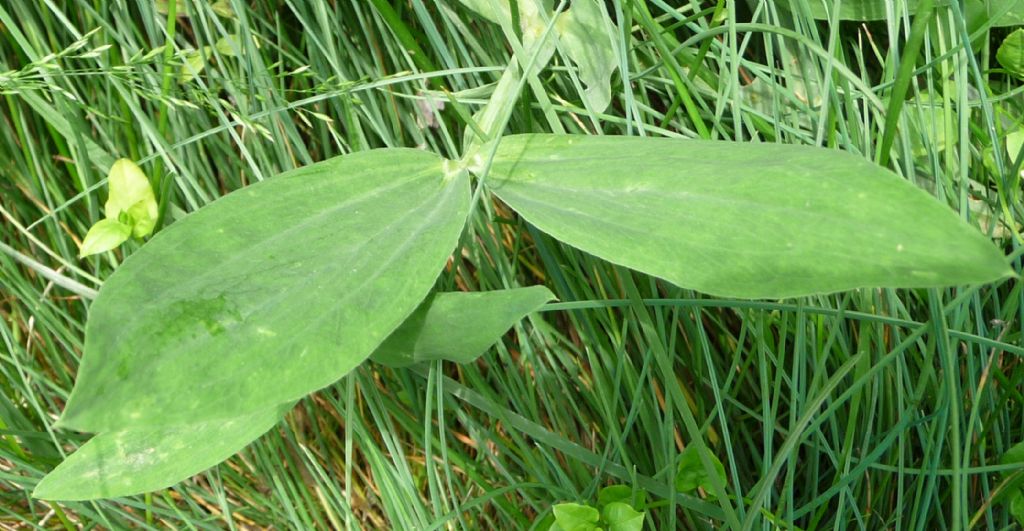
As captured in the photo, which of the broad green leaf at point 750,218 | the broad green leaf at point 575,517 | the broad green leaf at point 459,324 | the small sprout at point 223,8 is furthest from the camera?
the small sprout at point 223,8

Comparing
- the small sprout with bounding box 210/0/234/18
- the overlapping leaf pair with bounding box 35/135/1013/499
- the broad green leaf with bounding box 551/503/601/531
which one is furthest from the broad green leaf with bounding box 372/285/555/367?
the small sprout with bounding box 210/0/234/18

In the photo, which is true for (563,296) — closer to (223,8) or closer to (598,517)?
(598,517)

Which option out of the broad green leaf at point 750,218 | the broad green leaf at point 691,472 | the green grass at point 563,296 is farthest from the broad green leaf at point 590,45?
the broad green leaf at point 691,472

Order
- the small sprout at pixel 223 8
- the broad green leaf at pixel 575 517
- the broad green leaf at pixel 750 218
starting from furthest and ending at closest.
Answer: the small sprout at pixel 223 8 → the broad green leaf at pixel 575 517 → the broad green leaf at pixel 750 218

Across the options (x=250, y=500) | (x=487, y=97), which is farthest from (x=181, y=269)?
(x=250, y=500)

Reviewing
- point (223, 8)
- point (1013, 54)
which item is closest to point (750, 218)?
point (1013, 54)

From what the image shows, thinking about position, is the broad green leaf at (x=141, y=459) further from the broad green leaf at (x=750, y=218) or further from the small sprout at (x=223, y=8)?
the small sprout at (x=223, y=8)

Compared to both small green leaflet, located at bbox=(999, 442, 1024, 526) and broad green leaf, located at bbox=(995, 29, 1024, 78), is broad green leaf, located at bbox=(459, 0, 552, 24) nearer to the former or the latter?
broad green leaf, located at bbox=(995, 29, 1024, 78)
